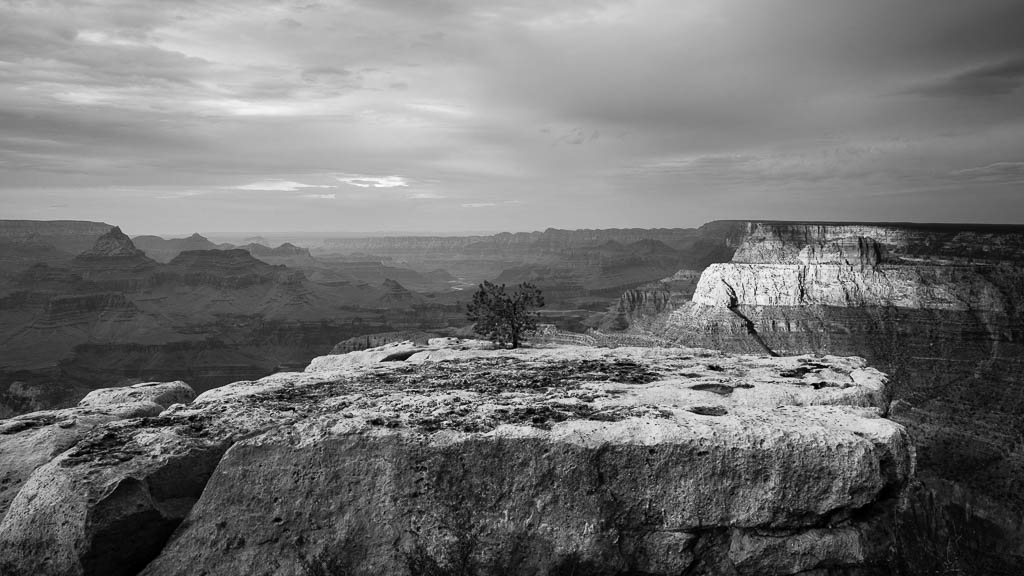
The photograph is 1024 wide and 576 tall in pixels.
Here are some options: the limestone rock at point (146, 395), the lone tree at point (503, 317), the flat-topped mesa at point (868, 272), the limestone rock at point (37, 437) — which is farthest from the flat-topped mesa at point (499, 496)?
the flat-topped mesa at point (868, 272)

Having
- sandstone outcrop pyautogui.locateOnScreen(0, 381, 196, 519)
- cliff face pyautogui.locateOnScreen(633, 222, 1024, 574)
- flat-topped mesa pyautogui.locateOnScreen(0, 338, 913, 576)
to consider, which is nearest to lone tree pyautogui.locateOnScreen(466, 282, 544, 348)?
sandstone outcrop pyautogui.locateOnScreen(0, 381, 196, 519)

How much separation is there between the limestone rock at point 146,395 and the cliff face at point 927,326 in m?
43.0

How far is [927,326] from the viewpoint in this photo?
10469 cm

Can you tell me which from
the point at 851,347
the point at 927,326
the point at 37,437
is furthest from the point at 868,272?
the point at 37,437

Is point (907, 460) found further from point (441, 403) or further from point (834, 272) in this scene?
point (834, 272)

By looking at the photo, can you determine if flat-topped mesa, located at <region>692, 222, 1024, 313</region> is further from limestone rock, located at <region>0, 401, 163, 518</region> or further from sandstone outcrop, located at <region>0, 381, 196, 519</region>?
limestone rock, located at <region>0, 401, 163, 518</region>

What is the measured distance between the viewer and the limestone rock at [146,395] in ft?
88.4

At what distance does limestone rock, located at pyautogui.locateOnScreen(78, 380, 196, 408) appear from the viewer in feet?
88.4

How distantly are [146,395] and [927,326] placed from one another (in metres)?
121

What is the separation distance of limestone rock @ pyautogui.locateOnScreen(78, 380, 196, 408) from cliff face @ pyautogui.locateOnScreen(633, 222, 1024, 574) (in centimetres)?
4302

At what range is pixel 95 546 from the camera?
1475cm

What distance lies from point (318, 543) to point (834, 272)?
452 ft

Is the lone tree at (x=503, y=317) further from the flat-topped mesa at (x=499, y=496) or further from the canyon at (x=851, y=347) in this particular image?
the flat-topped mesa at (x=499, y=496)

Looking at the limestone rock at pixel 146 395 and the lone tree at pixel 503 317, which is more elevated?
the lone tree at pixel 503 317
